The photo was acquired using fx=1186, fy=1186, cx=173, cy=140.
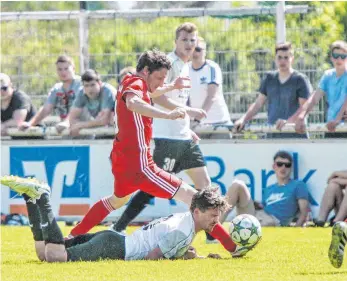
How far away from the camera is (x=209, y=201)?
35.6 feet

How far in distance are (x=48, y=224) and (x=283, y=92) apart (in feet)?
19.1

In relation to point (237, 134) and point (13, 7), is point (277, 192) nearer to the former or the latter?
point (237, 134)

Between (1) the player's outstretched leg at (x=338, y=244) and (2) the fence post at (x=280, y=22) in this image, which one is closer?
(1) the player's outstretched leg at (x=338, y=244)

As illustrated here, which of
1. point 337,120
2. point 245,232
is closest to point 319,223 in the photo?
point 337,120

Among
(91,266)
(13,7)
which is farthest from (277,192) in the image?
(13,7)

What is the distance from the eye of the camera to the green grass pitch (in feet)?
32.1

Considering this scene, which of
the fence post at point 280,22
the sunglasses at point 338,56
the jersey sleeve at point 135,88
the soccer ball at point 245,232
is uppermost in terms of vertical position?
the fence post at point 280,22

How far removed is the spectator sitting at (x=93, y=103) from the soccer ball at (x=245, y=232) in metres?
5.41

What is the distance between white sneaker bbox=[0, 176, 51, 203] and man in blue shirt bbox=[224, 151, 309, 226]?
4.99m

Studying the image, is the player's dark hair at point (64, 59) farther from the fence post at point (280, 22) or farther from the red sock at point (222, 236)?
the red sock at point (222, 236)

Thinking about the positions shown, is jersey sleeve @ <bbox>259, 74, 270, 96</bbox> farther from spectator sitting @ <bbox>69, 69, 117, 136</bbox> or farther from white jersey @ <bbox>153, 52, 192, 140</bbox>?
white jersey @ <bbox>153, 52, 192, 140</bbox>

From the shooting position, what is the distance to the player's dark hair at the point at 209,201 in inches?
426

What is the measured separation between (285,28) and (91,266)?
7.60 meters

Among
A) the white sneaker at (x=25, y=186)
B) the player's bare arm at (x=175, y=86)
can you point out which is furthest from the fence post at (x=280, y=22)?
the white sneaker at (x=25, y=186)
